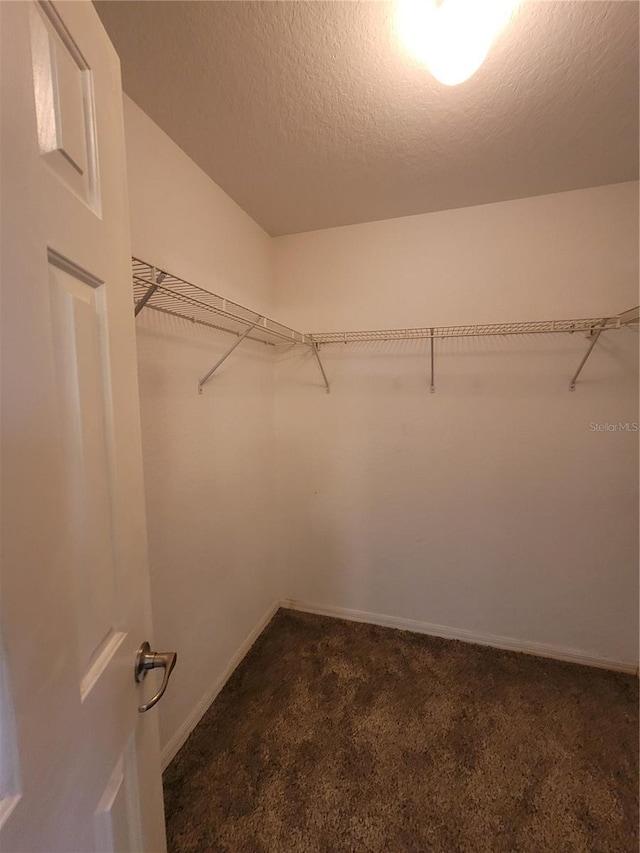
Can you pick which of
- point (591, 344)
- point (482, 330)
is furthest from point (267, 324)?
point (591, 344)

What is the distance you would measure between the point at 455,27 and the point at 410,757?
239cm

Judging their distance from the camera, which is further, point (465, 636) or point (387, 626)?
point (387, 626)

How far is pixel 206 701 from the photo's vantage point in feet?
5.35

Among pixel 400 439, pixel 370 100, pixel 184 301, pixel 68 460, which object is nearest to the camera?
pixel 68 460

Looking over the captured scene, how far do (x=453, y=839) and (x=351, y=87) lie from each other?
2.52m

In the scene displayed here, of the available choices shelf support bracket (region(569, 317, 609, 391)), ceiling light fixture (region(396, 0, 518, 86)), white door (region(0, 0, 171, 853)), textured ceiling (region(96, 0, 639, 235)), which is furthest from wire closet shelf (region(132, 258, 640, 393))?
ceiling light fixture (region(396, 0, 518, 86))

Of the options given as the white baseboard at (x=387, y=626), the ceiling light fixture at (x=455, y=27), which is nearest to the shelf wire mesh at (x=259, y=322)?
the ceiling light fixture at (x=455, y=27)

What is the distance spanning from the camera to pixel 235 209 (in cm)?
184

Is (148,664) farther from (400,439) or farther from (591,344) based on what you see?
(591,344)

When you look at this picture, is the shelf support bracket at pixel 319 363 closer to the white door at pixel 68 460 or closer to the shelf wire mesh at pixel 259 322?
the shelf wire mesh at pixel 259 322

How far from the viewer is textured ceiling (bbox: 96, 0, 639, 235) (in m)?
0.97

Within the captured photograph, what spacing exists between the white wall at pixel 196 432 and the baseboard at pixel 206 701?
0.01 metres

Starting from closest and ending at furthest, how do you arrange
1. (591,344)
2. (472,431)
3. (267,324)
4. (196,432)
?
(196,432) < (591,344) < (267,324) < (472,431)

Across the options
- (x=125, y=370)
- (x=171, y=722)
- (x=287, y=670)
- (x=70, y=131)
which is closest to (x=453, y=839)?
(x=287, y=670)
